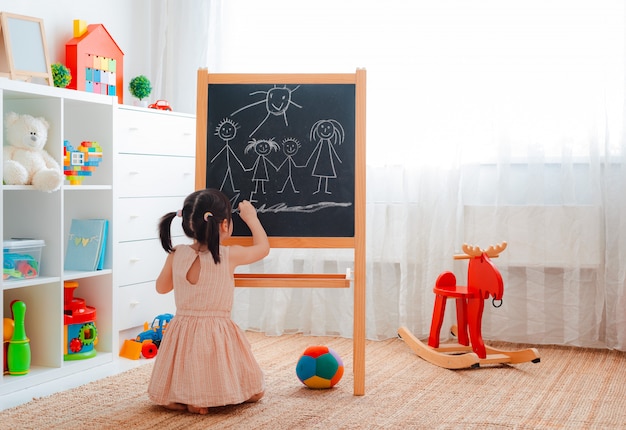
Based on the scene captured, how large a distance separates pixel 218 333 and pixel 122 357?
1038 mm

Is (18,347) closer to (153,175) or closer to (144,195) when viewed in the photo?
(144,195)

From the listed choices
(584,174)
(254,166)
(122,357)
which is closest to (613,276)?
(584,174)

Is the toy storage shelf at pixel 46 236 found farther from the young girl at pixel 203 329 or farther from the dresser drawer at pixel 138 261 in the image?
the young girl at pixel 203 329

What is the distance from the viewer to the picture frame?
3.14 m

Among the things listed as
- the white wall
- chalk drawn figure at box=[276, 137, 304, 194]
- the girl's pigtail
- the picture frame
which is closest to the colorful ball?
the girl's pigtail

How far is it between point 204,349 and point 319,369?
0.50 m

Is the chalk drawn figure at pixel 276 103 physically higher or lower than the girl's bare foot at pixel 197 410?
higher

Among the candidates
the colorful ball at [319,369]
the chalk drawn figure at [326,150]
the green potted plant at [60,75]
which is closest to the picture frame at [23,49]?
the green potted plant at [60,75]

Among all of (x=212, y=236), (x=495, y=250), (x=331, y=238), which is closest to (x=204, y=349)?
(x=212, y=236)

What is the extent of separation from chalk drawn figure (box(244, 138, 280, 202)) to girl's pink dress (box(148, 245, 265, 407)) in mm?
350

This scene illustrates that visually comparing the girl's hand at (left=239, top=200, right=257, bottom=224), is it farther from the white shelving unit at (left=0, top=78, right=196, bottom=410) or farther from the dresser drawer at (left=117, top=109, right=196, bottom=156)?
the dresser drawer at (left=117, top=109, right=196, bottom=156)

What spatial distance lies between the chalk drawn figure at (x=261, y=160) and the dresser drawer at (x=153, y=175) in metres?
0.69

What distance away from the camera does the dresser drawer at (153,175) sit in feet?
11.9

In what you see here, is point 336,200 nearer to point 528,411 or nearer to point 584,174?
point 528,411
